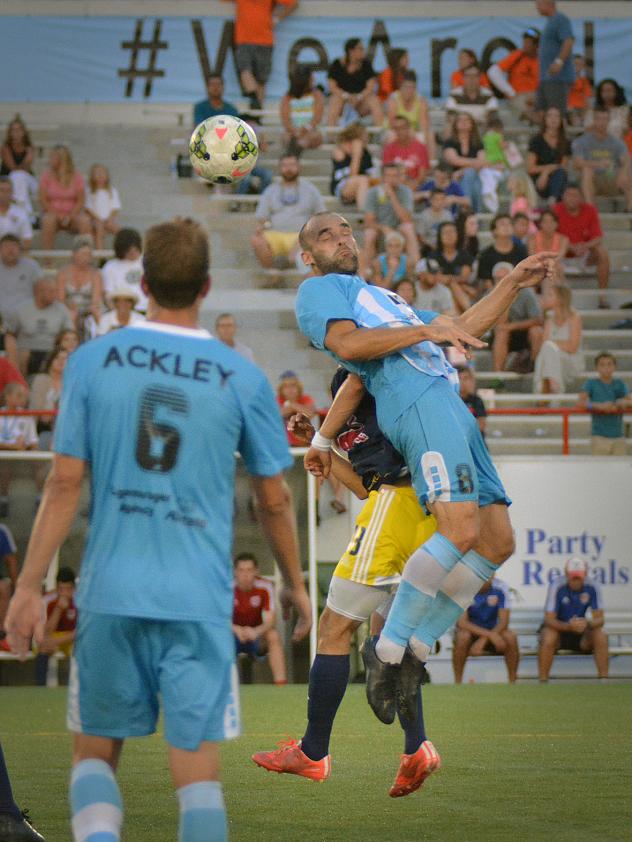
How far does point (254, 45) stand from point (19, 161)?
4237 millimetres

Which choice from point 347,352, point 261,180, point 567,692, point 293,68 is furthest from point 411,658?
point 293,68

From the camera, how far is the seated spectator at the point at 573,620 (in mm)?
14273

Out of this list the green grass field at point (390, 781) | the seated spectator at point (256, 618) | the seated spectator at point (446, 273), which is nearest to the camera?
the green grass field at point (390, 781)

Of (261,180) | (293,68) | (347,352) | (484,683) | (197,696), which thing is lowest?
(484,683)

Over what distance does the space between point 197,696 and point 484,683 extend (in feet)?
33.9

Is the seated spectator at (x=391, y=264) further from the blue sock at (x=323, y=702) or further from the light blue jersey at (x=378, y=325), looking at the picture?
the blue sock at (x=323, y=702)

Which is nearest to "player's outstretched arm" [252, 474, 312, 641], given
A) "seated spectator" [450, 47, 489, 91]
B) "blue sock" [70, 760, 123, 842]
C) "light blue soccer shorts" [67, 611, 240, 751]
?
"light blue soccer shorts" [67, 611, 240, 751]

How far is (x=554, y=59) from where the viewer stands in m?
21.0

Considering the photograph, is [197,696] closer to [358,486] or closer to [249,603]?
[358,486]

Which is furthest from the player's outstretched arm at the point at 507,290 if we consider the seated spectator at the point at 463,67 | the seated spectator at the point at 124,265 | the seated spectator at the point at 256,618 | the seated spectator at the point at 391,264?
the seated spectator at the point at 463,67

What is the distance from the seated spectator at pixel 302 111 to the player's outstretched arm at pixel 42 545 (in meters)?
16.9

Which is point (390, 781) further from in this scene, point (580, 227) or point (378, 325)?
point (580, 227)

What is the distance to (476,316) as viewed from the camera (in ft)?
21.6

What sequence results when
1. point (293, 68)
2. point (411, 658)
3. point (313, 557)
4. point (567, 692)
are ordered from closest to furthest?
point (411, 658) → point (567, 692) → point (313, 557) → point (293, 68)
